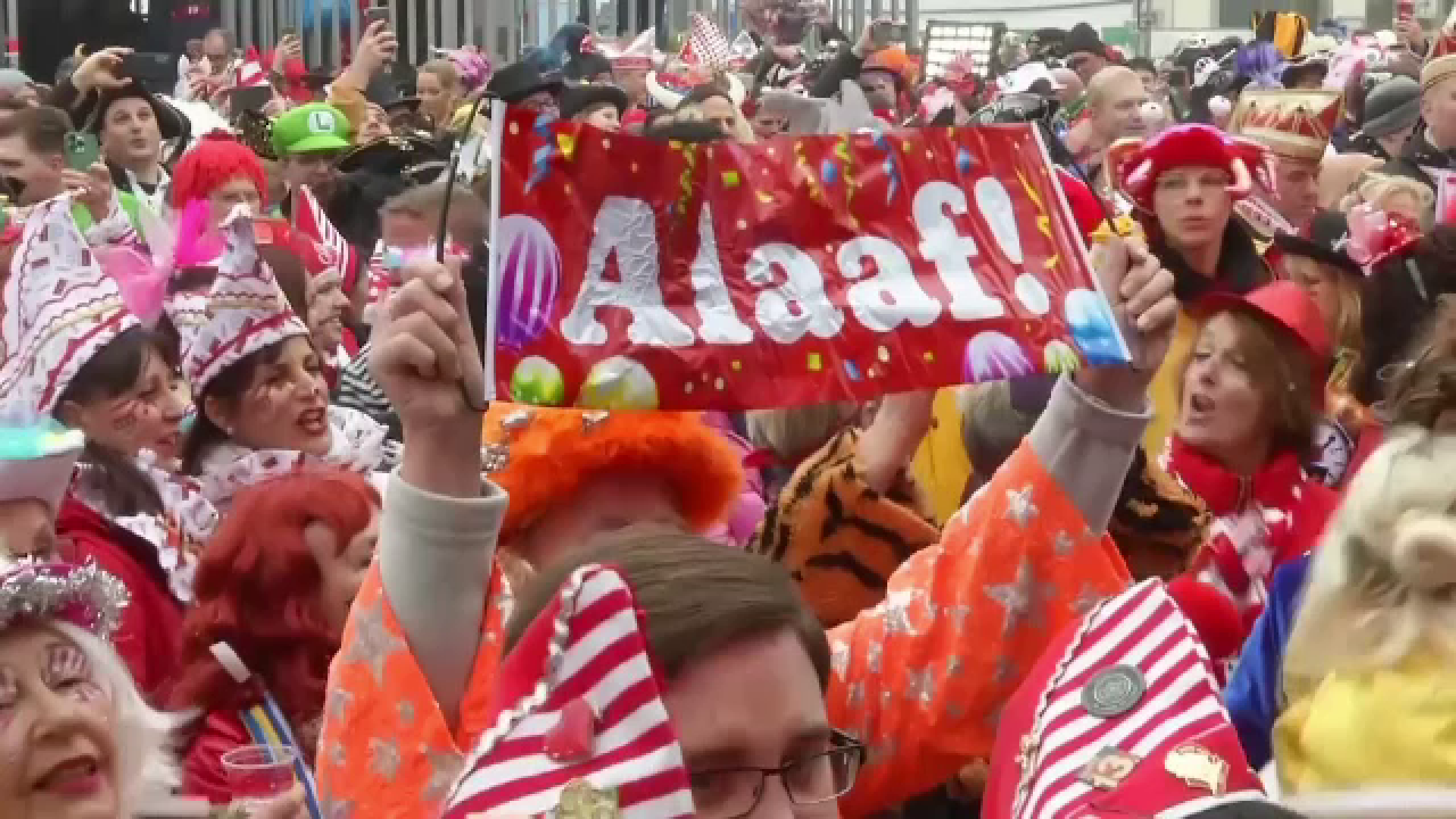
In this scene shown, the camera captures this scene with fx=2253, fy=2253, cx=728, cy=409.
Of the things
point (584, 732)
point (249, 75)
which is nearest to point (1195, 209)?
point (584, 732)

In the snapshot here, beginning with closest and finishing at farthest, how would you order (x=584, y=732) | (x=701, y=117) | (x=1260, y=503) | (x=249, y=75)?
(x=584, y=732) → (x=1260, y=503) → (x=701, y=117) → (x=249, y=75)

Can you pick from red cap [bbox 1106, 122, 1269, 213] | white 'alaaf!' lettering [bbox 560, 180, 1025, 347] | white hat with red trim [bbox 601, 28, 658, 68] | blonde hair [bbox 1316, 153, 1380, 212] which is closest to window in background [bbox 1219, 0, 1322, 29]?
white hat with red trim [bbox 601, 28, 658, 68]

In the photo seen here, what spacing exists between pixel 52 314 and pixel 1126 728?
355cm

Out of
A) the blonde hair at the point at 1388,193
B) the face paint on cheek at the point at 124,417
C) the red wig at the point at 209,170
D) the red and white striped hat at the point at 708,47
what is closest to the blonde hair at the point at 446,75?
the red and white striped hat at the point at 708,47

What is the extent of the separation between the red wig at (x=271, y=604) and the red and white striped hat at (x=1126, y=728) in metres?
1.68

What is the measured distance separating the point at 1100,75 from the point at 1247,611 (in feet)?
18.9

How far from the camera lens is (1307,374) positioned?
13.9 ft

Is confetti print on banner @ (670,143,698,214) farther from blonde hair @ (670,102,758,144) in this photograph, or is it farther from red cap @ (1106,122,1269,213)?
blonde hair @ (670,102,758,144)

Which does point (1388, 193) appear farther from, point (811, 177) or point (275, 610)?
point (811, 177)

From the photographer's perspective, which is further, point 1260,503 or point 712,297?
point 1260,503

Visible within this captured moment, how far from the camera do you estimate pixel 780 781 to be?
79.7 inches

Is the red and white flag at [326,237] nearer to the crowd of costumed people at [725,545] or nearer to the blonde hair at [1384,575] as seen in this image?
the crowd of costumed people at [725,545]

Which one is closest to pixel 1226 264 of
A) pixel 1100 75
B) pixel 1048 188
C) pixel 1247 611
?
pixel 1247 611

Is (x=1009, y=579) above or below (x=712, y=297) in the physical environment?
below
